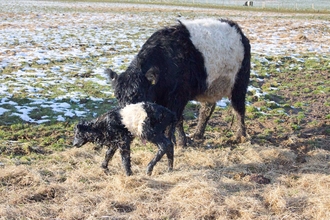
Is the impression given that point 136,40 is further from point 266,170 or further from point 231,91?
point 266,170

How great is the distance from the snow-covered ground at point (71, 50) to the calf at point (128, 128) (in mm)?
2685

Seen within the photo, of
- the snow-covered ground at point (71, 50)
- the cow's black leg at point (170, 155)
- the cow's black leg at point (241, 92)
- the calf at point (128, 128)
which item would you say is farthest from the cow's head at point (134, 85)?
the snow-covered ground at point (71, 50)

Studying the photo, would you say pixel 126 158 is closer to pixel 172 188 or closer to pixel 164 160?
pixel 172 188

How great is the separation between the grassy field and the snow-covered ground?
0.06 meters

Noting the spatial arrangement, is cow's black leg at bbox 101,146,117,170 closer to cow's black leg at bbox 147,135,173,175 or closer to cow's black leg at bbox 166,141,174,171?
cow's black leg at bbox 147,135,173,175

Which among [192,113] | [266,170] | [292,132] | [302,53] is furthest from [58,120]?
[302,53]

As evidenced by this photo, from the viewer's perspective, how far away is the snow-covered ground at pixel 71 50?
916 centimetres

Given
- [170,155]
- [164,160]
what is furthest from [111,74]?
[164,160]

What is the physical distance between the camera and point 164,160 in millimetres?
6211

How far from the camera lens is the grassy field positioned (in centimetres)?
450

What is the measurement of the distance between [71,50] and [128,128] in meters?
10.4

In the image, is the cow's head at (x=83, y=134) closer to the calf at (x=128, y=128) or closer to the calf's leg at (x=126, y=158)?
the calf at (x=128, y=128)

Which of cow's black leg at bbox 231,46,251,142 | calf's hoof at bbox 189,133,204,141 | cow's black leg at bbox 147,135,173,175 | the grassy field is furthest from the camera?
cow's black leg at bbox 231,46,251,142

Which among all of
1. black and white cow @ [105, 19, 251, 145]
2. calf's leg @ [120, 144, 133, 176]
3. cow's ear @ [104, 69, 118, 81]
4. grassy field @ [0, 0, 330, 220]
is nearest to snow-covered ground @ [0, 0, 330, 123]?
grassy field @ [0, 0, 330, 220]
